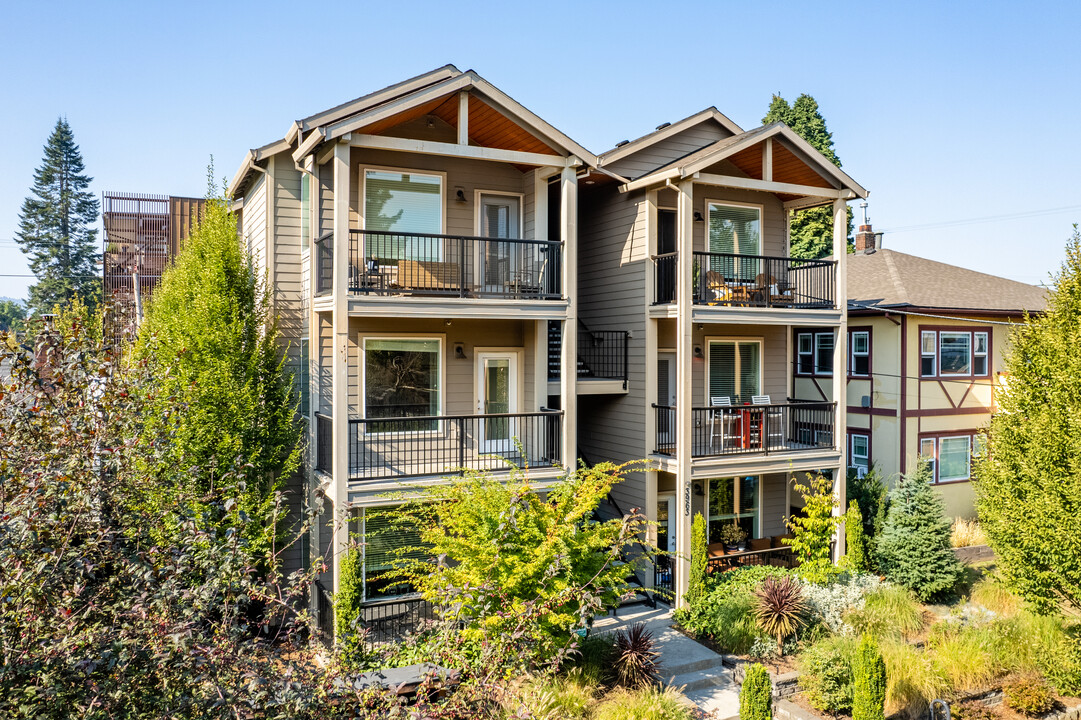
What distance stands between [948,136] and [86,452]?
71.4 feet

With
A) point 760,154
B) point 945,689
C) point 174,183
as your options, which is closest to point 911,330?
point 760,154

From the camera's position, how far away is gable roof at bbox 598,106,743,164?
16.0 metres

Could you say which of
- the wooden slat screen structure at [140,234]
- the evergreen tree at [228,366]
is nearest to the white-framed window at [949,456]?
the evergreen tree at [228,366]

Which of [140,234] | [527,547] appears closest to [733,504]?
[527,547]

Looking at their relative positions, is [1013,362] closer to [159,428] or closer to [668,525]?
[668,525]

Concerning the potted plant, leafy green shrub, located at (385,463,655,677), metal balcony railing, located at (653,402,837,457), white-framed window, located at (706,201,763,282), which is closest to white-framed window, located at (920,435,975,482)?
metal balcony railing, located at (653,402,837,457)

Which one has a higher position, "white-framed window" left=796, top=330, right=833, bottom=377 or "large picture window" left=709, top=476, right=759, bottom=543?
"white-framed window" left=796, top=330, right=833, bottom=377

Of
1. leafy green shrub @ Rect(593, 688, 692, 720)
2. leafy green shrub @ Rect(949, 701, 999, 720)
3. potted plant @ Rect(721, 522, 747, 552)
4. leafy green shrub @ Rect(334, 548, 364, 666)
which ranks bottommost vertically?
leafy green shrub @ Rect(949, 701, 999, 720)

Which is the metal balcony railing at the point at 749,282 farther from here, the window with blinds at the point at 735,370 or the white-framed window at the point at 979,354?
the white-framed window at the point at 979,354

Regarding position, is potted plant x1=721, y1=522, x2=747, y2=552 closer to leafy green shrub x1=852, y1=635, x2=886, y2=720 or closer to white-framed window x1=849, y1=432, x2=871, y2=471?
A: white-framed window x1=849, y1=432, x2=871, y2=471

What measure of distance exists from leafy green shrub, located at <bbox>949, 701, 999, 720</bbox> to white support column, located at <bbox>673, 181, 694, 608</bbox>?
5.02 m

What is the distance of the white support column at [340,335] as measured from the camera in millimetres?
12008

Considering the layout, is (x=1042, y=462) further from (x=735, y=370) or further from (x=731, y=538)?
(x=731, y=538)

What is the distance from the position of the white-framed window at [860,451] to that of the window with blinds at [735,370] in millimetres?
4669
